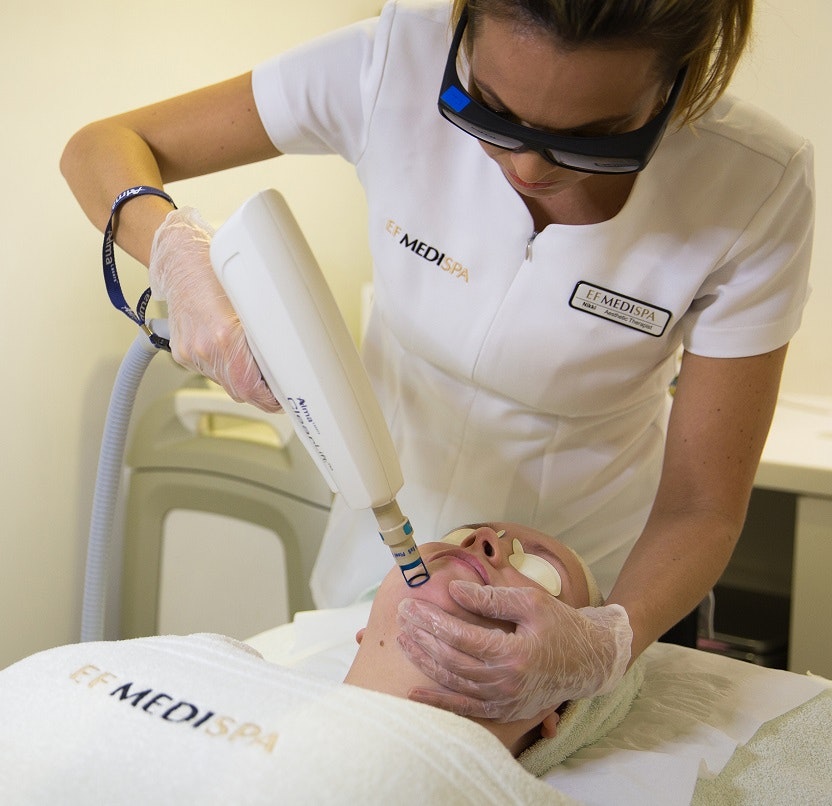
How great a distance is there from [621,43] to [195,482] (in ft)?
5.42

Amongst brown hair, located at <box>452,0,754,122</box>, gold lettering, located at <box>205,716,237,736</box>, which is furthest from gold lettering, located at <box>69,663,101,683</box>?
brown hair, located at <box>452,0,754,122</box>

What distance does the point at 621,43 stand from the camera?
0.94 metres

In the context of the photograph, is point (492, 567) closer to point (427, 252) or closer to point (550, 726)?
point (550, 726)

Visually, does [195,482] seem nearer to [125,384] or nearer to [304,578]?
[304,578]

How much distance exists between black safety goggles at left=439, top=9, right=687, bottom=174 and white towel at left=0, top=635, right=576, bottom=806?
0.62m

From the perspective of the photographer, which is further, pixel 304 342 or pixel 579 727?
pixel 579 727

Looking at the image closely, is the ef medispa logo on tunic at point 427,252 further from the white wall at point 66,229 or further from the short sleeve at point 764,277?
the white wall at point 66,229

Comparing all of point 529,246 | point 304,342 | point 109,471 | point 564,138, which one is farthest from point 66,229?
point 564,138

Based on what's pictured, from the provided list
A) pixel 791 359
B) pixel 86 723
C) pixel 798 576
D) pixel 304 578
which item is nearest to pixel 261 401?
pixel 86 723

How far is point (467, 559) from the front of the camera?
130 centimetres

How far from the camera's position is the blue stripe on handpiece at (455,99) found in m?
1.05

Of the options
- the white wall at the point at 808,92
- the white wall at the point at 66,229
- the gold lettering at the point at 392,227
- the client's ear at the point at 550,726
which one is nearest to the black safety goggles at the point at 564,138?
the gold lettering at the point at 392,227

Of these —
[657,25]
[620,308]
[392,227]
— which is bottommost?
[620,308]

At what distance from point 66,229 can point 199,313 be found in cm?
116
